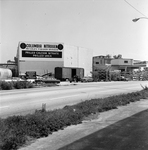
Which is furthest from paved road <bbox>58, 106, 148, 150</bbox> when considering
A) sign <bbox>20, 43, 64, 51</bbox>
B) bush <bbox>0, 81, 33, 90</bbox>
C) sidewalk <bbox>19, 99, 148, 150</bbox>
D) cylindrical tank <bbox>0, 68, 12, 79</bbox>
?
sign <bbox>20, 43, 64, 51</bbox>

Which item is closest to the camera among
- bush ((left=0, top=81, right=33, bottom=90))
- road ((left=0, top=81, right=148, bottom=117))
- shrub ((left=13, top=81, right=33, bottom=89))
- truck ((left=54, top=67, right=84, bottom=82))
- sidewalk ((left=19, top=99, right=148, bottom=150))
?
sidewalk ((left=19, top=99, right=148, bottom=150))

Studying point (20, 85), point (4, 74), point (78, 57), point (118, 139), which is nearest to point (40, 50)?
point (78, 57)

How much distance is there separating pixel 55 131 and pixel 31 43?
52.0 meters

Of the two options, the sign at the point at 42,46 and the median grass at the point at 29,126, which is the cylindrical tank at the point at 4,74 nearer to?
the sign at the point at 42,46

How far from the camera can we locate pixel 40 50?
185ft

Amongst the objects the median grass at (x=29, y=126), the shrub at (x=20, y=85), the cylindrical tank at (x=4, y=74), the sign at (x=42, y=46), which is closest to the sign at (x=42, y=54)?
the sign at (x=42, y=46)

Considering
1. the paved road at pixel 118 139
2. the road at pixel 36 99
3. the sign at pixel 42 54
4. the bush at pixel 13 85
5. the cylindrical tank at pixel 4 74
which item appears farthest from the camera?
the sign at pixel 42 54

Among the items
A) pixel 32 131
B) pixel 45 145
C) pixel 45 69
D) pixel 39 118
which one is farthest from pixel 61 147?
pixel 45 69

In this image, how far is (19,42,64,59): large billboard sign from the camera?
2156 inches

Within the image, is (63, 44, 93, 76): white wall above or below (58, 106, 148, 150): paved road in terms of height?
above

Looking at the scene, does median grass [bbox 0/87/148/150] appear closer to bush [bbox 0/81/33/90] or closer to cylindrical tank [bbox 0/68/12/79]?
bush [bbox 0/81/33/90]

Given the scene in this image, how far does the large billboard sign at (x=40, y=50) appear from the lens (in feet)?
180

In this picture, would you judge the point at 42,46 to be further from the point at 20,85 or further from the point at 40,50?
the point at 20,85

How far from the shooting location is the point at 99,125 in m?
6.43
